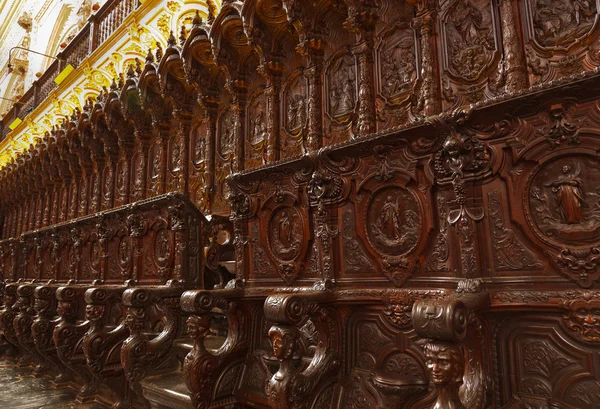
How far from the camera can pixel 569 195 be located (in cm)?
156

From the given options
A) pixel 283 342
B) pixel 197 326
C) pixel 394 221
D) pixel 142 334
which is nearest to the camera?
pixel 283 342

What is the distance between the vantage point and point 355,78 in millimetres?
3449

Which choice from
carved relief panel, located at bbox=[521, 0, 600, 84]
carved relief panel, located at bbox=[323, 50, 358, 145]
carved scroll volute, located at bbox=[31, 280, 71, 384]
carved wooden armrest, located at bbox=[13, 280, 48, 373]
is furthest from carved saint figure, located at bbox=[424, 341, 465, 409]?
carved wooden armrest, located at bbox=[13, 280, 48, 373]

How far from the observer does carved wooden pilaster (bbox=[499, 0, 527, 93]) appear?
8.24 feet

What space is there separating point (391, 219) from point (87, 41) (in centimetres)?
957

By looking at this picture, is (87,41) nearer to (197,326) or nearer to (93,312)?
(93,312)

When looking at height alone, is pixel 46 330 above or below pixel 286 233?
below

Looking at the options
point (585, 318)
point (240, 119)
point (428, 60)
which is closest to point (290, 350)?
point (585, 318)

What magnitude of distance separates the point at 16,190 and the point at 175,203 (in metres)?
8.87

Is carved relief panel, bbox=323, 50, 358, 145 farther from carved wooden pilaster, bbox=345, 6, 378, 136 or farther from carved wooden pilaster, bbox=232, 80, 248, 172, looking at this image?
carved wooden pilaster, bbox=232, 80, 248, 172

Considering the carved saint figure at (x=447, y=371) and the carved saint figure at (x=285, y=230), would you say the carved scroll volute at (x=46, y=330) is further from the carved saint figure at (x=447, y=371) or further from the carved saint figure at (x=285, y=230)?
the carved saint figure at (x=447, y=371)

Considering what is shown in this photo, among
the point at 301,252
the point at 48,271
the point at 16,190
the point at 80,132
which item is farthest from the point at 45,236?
the point at 16,190

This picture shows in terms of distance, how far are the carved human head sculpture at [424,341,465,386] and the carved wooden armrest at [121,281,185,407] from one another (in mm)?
2054

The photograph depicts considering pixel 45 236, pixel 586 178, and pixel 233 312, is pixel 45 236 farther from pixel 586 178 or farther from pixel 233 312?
pixel 586 178
